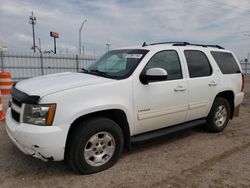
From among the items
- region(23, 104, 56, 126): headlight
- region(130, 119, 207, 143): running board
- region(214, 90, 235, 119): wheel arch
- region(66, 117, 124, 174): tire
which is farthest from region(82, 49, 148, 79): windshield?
region(214, 90, 235, 119): wheel arch

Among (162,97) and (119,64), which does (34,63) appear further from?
(162,97)

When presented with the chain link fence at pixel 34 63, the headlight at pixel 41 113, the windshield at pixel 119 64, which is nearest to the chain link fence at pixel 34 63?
the chain link fence at pixel 34 63

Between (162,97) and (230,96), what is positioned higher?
(162,97)

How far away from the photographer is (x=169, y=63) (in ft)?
13.5

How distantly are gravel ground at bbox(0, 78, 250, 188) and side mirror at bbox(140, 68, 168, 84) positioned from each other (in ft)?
4.25

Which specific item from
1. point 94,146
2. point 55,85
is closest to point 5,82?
point 55,85

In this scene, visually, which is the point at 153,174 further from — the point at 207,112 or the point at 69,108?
the point at 207,112

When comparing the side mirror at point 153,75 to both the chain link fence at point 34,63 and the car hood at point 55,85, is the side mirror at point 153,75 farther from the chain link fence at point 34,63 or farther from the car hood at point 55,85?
the chain link fence at point 34,63

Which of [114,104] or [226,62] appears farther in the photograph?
[226,62]

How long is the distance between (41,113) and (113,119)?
1095mm

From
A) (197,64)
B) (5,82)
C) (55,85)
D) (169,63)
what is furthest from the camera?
(5,82)

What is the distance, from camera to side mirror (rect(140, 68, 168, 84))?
3.47 m

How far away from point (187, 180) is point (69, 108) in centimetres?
184

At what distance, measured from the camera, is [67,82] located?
130 inches
